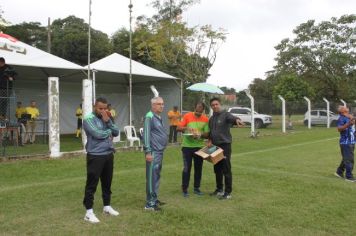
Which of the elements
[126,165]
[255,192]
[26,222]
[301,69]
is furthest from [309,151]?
[301,69]

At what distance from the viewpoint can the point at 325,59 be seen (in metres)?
38.0

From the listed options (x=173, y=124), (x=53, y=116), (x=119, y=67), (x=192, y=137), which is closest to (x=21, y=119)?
(x=53, y=116)

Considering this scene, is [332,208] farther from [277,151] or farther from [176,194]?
[277,151]

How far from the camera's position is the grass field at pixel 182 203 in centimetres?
585

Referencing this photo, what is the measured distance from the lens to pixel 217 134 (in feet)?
25.1

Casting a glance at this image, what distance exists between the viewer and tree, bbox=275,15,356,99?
124 ft

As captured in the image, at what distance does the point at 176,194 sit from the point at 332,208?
2672 millimetres

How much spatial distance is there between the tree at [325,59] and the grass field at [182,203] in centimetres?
2810

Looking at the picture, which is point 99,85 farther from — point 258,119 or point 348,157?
point 348,157

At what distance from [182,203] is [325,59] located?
33869 mm

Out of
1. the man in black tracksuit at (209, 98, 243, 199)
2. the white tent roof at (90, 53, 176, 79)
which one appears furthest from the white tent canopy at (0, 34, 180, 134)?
the man in black tracksuit at (209, 98, 243, 199)

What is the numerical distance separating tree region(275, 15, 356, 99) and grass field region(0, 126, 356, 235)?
2810 centimetres

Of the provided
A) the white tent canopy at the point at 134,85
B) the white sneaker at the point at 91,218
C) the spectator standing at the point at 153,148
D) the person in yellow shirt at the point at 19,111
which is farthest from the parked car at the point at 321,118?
the white sneaker at the point at 91,218

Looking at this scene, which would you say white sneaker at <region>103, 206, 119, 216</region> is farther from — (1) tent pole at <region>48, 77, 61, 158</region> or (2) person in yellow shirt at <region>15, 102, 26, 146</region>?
(2) person in yellow shirt at <region>15, 102, 26, 146</region>
